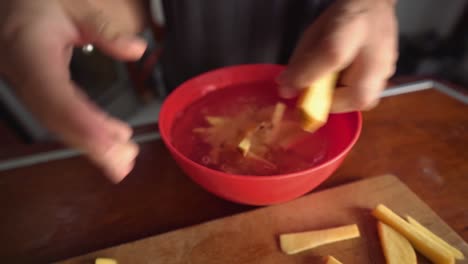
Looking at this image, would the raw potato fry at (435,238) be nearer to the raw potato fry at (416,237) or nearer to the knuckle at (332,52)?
the raw potato fry at (416,237)

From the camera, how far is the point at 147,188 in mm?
573

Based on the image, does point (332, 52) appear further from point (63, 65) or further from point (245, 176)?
point (63, 65)

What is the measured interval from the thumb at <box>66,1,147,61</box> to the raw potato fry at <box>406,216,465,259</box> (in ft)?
1.44

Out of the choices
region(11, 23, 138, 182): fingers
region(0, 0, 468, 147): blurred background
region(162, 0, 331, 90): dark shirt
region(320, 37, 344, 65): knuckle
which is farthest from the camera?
region(0, 0, 468, 147): blurred background

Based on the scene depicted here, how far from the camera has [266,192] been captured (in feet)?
1.53

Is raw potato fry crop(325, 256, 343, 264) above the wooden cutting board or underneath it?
above

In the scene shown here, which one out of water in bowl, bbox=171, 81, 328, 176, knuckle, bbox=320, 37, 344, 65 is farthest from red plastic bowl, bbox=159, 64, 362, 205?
knuckle, bbox=320, 37, 344, 65

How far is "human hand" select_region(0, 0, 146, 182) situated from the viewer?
29 cm

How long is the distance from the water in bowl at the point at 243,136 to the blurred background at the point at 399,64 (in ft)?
3.23

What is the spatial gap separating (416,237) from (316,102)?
0.23 meters

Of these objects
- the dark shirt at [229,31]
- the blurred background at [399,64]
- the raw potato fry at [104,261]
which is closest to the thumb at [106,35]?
the raw potato fry at [104,261]

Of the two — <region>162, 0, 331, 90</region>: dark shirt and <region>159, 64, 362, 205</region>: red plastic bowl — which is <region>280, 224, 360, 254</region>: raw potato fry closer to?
<region>159, 64, 362, 205</region>: red plastic bowl

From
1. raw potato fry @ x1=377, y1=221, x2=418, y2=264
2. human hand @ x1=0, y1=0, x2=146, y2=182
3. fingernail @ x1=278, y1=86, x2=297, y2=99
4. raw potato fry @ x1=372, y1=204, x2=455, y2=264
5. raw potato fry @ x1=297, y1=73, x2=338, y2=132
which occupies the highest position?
human hand @ x1=0, y1=0, x2=146, y2=182

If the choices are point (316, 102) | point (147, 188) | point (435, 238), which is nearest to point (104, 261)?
point (147, 188)
